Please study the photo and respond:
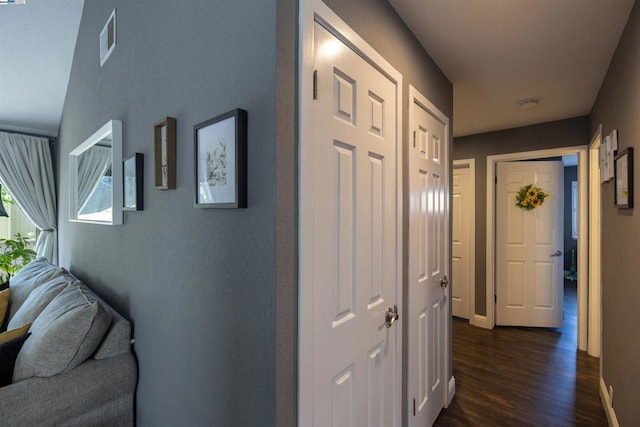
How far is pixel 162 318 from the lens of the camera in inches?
54.2

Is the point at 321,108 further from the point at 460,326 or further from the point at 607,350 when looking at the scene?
the point at 460,326

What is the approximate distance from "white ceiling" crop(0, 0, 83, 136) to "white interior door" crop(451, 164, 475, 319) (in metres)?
4.26

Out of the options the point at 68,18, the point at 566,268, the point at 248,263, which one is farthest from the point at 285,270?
the point at 566,268

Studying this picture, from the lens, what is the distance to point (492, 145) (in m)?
3.81

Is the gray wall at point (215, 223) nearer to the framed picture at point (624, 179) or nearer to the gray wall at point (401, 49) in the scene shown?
the gray wall at point (401, 49)

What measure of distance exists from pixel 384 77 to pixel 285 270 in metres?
1.05

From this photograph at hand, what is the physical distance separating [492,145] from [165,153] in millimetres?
3720

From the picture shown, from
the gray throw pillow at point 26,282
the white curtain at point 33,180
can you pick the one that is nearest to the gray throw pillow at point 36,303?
the gray throw pillow at point 26,282

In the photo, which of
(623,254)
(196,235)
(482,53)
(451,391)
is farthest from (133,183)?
(623,254)

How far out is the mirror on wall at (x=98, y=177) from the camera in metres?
1.79

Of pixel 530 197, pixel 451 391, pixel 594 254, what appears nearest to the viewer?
pixel 451 391

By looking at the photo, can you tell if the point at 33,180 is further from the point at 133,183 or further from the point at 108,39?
the point at 133,183

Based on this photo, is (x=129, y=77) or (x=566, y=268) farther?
(x=566, y=268)

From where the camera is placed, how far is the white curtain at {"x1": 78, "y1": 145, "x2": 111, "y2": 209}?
201cm
